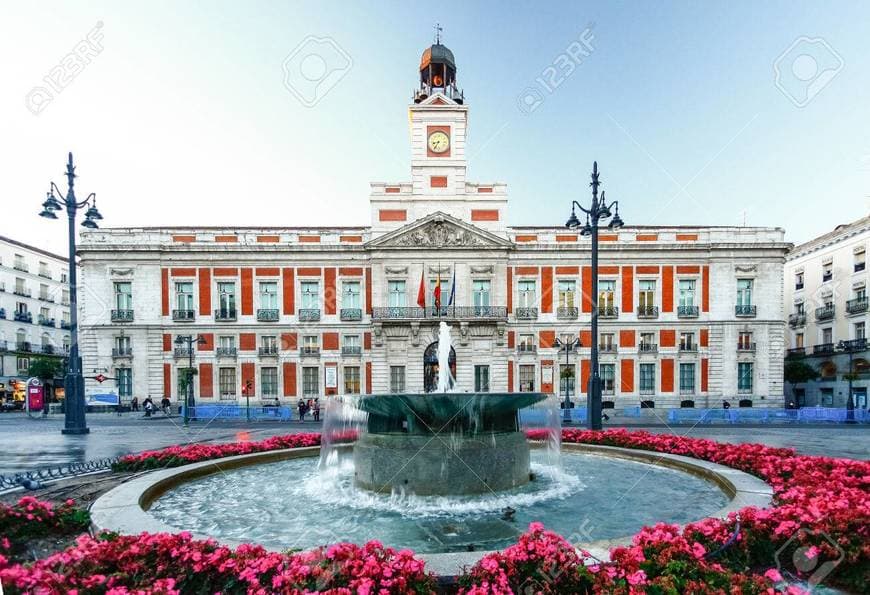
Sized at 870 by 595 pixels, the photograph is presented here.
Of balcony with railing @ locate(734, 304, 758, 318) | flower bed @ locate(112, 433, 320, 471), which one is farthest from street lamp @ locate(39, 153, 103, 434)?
balcony with railing @ locate(734, 304, 758, 318)

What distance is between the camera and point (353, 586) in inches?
127

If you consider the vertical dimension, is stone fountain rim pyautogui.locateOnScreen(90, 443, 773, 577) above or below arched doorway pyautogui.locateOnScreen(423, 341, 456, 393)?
above

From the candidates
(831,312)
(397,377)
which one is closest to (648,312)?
(831,312)

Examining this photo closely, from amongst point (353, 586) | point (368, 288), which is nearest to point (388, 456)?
point (353, 586)

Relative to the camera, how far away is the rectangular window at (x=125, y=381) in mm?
31766

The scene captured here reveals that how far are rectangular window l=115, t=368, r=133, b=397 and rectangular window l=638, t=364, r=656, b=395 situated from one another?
33825mm

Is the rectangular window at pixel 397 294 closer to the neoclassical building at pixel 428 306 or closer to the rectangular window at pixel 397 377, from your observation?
the neoclassical building at pixel 428 306

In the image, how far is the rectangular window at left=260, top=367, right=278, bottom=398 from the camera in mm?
32406

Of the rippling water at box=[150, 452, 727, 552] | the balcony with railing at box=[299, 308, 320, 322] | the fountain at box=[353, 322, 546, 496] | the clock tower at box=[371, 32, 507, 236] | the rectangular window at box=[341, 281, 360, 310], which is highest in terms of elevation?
the clock tower at box=[371, 32, 507, 236]

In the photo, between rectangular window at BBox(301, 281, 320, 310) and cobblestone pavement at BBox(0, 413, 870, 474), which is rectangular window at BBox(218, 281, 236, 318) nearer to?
rectangular window at BBox(301, 281, 320, 310)

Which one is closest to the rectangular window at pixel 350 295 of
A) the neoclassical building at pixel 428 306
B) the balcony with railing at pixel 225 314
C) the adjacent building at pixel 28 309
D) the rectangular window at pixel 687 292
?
the neoclassical building at pixel 428 306

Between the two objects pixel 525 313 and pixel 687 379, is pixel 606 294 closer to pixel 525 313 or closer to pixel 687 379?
pixel 525 313

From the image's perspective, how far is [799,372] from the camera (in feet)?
115

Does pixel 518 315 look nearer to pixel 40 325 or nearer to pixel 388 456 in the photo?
pixel 388 456
